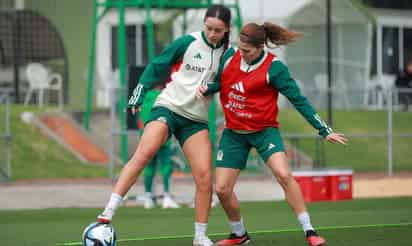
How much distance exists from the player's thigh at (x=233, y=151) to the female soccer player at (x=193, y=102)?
9.9 inches

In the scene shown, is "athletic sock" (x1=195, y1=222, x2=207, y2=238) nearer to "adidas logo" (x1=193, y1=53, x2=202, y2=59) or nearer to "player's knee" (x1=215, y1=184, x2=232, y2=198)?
"player's knee" (x1=215, y1=184, x2=232, y2=198)

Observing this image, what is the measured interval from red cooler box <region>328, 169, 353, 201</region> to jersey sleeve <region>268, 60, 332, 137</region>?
7496 mm

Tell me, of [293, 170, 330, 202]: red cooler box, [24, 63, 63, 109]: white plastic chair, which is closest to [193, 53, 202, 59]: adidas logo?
[293, 170, 330, 202]: red cooler box

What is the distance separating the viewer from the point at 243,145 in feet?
32.6

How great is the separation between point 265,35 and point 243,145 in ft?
3.24

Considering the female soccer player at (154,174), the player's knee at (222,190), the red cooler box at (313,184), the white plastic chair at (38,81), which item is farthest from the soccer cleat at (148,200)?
the white plastic chair at (38,81)

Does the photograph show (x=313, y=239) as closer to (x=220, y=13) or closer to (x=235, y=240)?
(x=235, y=240)

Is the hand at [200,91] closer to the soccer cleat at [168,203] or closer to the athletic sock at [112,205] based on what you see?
the athletic sock at [112,205]

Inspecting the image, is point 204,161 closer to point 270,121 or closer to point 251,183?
point 270,121

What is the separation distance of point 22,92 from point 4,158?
918cm

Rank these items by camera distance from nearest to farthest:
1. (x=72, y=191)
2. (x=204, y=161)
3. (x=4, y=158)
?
(x=204, y=161) → (x=72, y=191) → (x=4, y=158)

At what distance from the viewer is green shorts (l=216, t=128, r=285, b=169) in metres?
9.77

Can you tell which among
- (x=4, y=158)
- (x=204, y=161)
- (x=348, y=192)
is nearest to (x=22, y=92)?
(x=4, y=158)

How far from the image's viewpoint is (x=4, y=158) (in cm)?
2202
